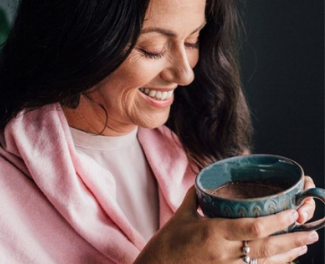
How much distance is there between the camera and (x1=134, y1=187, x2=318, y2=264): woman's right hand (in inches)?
31.7

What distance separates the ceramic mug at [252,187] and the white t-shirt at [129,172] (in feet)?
1.06

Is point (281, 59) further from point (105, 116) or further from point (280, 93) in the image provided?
point (105, 116)

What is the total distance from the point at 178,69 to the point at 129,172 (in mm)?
281

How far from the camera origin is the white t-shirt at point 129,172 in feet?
3.96

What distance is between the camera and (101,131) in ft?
3.92

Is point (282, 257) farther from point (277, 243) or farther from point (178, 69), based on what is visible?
point (178, 69)

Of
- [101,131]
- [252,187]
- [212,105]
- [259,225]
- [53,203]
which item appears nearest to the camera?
[259,225]

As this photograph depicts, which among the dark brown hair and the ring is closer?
the ring

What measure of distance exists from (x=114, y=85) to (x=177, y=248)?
363mm

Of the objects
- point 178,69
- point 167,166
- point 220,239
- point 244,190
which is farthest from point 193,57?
point 220,239

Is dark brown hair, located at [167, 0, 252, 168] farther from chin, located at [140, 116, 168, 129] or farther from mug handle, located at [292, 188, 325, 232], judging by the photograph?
mug handle, located at [292, 188, 325, 232]

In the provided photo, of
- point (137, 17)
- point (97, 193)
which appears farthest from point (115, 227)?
point (137, 17)

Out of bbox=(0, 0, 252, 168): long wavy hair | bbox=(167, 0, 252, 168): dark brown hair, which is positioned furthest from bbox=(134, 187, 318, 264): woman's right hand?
bbox=(167, 0, 252, 168): dark brown hair

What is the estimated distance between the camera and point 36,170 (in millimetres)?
1086
